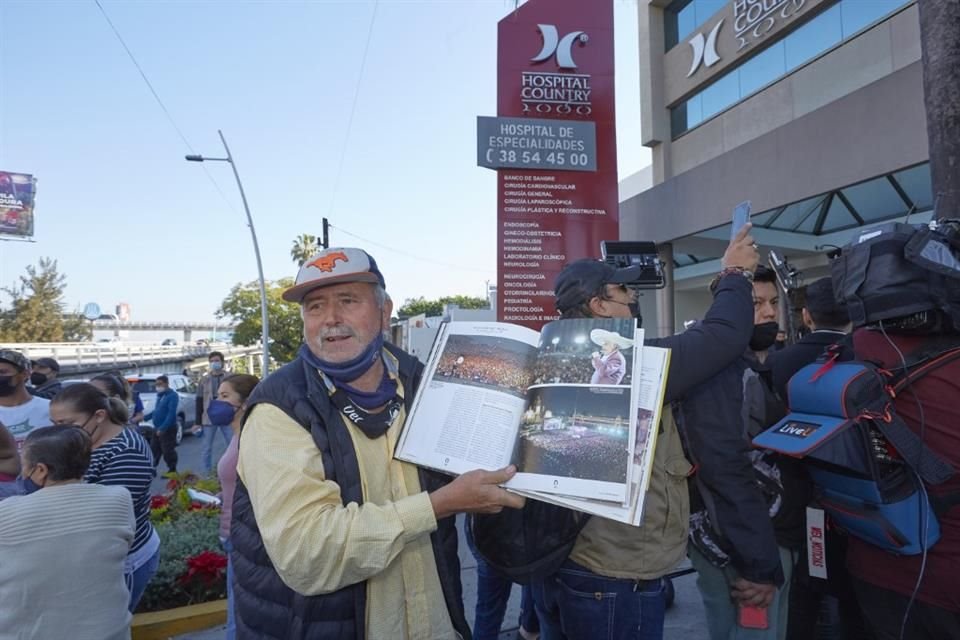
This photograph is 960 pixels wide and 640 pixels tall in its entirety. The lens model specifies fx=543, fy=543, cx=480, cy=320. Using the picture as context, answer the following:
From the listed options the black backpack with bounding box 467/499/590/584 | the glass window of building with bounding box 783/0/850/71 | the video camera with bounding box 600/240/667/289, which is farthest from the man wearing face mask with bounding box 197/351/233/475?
the glass window of building with bounding box 783/0/850/71

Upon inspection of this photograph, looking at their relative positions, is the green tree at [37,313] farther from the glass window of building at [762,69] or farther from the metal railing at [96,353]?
the glass window of building at [762,69]

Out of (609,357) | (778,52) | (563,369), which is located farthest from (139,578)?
(778,52)

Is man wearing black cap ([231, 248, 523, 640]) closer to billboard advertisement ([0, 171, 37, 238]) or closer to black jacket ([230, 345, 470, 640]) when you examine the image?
black jacket ([230, 345, 470, 640])

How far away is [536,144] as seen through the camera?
23.2ft

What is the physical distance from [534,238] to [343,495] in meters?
5.88

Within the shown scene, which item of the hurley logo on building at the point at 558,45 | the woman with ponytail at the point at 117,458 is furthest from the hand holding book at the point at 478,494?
the hurley logo on building at the point at 558,45

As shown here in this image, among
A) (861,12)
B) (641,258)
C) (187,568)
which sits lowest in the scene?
(187,568)

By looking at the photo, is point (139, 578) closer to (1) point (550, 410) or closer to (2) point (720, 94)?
(1) point (550, 410)

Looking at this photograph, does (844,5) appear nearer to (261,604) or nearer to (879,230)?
(879,230)

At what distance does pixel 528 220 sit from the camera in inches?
276

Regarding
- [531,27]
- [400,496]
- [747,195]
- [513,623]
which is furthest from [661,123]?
[400,496]

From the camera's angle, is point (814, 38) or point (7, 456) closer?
point (7, 456)

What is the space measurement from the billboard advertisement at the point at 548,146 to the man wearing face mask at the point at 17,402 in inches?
185

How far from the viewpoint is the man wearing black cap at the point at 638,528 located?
1769 mm
